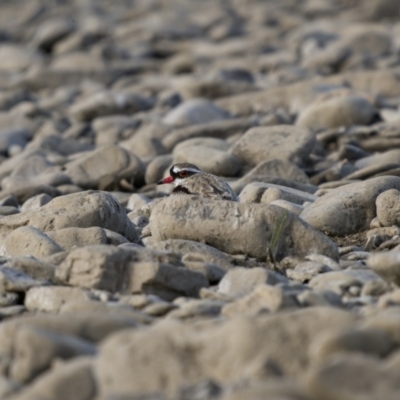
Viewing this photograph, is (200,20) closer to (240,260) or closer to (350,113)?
(350,113)

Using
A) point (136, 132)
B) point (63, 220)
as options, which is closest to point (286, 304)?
point (63, 220)

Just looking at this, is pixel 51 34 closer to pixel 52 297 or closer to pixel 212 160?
pixel 212 160

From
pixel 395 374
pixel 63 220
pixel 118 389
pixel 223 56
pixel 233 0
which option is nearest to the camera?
pixel 395 374

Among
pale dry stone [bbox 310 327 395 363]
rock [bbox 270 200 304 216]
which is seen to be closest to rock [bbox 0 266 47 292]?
pale dry stone [bbox 310 327 395 363]

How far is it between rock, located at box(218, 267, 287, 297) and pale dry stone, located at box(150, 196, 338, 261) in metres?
0.62

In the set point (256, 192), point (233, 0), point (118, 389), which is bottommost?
point (233, 0)

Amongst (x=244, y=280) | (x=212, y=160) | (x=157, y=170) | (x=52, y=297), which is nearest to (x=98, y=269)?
(x=52, y=297)

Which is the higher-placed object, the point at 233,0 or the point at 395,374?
the point at 395,374

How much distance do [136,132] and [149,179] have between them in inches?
91.2

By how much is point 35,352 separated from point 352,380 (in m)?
1.05

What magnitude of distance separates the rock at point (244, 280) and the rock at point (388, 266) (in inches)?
16.7

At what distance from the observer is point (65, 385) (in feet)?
9.60

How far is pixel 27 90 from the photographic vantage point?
15688 mm

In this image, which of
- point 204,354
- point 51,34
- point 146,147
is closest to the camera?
point 204,354
